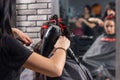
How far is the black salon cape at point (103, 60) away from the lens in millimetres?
5699

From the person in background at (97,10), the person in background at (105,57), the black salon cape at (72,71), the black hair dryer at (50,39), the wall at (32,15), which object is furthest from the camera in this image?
the person in background at (97,10)

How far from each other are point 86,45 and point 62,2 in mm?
691

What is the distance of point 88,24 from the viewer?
5949mm

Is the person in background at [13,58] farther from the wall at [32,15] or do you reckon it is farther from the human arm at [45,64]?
the wall at [32,15]

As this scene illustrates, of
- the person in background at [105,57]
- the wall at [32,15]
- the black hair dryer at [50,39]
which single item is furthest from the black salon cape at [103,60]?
the black hair dryer at [50,39]

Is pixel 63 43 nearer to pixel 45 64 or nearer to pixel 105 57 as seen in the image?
pixel 45 64

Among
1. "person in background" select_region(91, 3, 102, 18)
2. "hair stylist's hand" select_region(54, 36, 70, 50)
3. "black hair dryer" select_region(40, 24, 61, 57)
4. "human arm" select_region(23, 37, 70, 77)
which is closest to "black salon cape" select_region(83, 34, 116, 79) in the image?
"person in background" select_region(91, 3, 102, 18)

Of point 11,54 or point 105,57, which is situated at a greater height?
point 11,54

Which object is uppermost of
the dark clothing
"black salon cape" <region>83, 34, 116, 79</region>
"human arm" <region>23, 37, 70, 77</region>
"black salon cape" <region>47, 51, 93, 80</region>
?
the dark clothing

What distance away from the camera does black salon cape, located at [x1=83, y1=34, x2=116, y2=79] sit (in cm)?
570

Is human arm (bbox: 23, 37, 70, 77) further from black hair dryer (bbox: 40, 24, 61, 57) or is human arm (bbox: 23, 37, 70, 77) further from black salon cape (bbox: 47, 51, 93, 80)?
black salon cape (bbox: 47, 51, 93, 80)

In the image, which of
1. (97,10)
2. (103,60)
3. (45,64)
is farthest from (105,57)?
(45,64)

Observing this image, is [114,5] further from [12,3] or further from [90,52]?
[12,3]

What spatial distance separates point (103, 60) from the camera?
573cm
